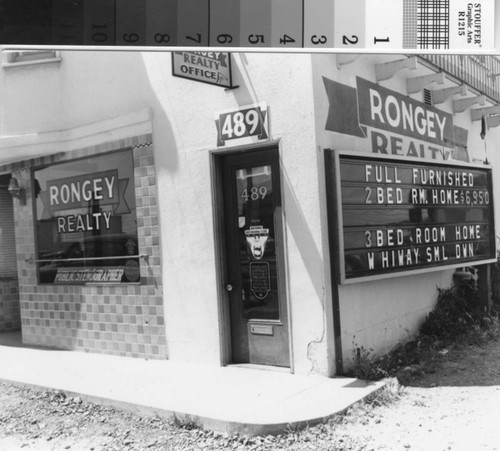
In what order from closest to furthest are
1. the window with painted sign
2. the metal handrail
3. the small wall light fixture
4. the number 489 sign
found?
the number 489 sign, the window with painted sign, the metal handrail, the small wall light fixture

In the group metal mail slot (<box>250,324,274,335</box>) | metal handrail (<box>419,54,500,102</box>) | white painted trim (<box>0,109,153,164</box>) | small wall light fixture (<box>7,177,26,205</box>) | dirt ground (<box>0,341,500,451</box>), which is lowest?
dirt ground (<box>0,341,500,451</box>)

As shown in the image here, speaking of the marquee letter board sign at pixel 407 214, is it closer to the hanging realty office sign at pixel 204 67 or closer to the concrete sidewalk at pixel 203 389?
the concrete sidewalk at pixel 203 389

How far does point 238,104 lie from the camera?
6.46 meters

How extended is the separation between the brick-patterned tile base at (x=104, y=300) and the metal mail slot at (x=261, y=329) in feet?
4.33

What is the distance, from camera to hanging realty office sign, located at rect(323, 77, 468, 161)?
251 inches

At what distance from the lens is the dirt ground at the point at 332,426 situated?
454cm

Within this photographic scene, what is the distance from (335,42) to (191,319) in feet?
13.1

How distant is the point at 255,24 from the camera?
418 cm

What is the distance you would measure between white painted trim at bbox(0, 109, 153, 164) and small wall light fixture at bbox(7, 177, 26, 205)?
370 millimetres

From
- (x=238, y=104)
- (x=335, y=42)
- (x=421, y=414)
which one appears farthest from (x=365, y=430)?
(x=238, y=104)

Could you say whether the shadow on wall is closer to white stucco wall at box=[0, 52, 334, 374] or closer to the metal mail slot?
white stucco wall at box=[0, 52, 334, 374]

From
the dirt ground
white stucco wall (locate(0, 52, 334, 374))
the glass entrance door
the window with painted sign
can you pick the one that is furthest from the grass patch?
the window with painted sign

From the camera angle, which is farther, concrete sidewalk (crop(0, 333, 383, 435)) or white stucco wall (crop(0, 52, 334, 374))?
white stucco wall (crop(0, 52, 334, 374))

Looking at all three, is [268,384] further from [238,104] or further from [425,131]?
[425,131]
